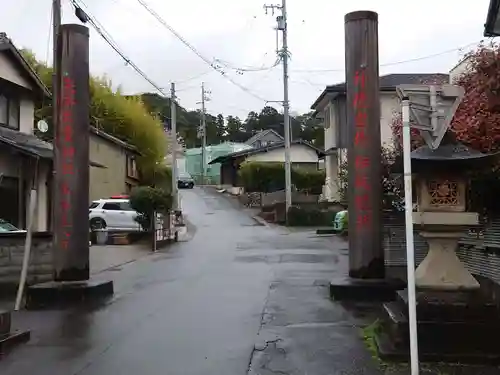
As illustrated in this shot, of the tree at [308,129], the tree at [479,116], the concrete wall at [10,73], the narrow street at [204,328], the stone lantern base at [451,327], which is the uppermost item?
the tree at [308,129]

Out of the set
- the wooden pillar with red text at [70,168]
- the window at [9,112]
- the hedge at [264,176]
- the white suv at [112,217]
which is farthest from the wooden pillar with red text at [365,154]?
the hedge at [264,176]

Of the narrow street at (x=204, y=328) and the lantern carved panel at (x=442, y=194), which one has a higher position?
the lantern carved panel at (x=442, y=194)

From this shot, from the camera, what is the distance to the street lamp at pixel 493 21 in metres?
9.35

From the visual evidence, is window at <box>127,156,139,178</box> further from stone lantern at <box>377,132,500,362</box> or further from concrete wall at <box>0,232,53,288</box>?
stone lantern at <box>377,132,500,362</box>

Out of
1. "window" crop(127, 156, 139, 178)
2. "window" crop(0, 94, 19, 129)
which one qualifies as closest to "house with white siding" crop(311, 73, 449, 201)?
"window" crop(127, 156, 139, 178)

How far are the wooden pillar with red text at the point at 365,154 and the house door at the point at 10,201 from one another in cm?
1203

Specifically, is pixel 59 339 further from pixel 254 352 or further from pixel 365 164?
pixel 365 164

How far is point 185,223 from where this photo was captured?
35.6 m

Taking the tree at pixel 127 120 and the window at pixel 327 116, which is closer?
the window at pixel 327 116

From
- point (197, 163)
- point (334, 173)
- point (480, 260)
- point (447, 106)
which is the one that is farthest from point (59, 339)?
point (197, 163)

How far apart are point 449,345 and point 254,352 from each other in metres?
2.19

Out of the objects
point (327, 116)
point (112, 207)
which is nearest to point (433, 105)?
point (112, 207)

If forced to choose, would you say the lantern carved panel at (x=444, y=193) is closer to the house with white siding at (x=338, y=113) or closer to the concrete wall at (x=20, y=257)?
the concrete wall at (x=20, y=257)

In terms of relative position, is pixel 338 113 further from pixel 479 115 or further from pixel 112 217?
pixel 479 115
